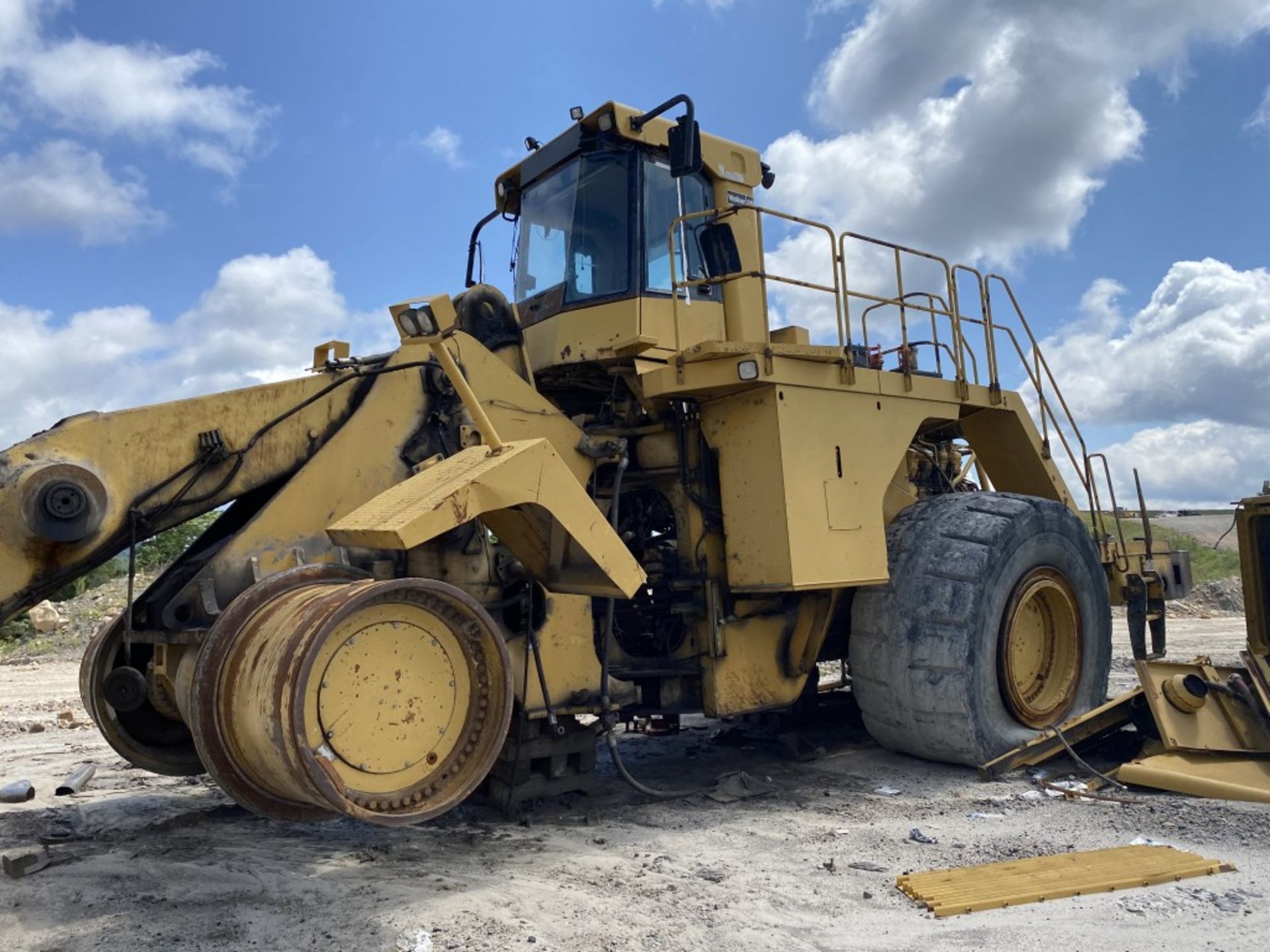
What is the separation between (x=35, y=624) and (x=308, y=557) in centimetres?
1439

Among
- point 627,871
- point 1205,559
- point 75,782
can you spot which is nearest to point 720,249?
point 627,871

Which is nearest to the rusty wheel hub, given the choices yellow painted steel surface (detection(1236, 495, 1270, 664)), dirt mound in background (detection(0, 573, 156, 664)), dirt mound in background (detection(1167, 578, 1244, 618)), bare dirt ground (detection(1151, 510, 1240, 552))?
yellow painted steel surface (detection(1236, 495, 1270, 664))

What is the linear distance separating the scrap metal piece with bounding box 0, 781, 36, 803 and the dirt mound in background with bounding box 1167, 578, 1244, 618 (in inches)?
768

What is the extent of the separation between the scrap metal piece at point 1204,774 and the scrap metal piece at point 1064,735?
46cm

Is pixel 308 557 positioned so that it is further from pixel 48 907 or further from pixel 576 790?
pixel 576 790

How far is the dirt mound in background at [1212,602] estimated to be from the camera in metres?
20.0

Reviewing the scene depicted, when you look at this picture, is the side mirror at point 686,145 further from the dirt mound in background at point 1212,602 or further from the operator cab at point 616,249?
the dirt mound in background at point 1212,602

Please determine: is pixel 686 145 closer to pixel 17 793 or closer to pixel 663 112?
pixel 663 112

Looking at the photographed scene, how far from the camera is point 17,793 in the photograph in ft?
19.1

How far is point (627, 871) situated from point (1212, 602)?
20209mm

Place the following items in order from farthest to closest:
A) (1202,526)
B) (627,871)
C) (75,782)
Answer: (1202,526)
(75,782)
(627,871)

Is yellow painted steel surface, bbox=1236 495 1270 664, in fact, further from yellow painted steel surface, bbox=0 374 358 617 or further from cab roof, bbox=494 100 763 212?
yellow painted steel surface, bbox=0 374 358 617

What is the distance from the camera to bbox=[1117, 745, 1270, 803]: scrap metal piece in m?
5.34

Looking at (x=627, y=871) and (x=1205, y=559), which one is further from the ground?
(x=1205, y=559)
